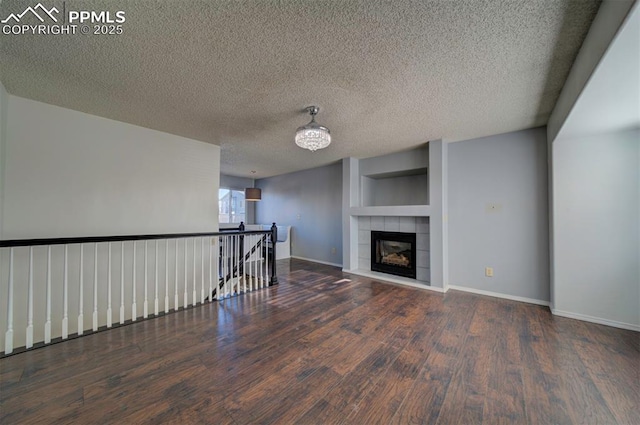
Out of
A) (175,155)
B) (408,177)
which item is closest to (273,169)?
(175,155)

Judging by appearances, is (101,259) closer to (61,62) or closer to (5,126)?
(5,126)

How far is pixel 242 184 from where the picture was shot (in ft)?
24.5

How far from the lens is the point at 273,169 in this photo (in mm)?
5973

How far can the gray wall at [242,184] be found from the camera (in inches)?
277

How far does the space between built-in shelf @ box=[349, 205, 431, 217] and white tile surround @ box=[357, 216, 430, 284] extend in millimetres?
296

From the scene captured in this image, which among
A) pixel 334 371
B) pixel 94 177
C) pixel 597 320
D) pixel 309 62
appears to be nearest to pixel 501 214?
pixel 597 320

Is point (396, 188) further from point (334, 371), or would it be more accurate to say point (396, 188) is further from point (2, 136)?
point (2, 136)

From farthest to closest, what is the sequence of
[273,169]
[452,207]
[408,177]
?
[273,169]
[408,177]
[452,207]

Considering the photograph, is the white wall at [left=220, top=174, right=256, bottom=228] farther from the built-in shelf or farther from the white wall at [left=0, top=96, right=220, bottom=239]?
the built-in shelf

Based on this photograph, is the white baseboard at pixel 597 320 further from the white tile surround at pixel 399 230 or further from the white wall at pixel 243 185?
the white wall at pixel 243 185

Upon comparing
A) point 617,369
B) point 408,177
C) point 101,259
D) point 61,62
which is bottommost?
point 617,369

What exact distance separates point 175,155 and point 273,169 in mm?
2748

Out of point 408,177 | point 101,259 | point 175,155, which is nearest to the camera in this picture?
point 101,259

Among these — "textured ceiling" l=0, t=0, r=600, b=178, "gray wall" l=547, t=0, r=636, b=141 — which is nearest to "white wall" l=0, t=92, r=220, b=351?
"textured ceiling" l=0, t=0, r=600, b=178
